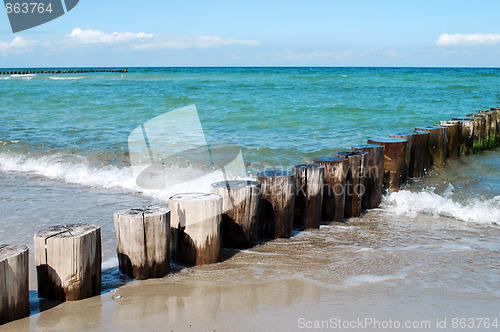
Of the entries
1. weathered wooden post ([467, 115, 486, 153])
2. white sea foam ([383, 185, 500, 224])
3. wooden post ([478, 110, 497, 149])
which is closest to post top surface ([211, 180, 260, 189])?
white sea foam ([383, 185, 500, 224])

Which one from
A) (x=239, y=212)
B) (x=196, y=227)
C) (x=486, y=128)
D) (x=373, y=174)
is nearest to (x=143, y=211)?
(x=196, y=227)

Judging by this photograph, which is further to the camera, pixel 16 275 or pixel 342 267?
pixel 342 267

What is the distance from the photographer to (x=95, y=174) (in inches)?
372

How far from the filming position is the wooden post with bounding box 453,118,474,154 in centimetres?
Answer: 1088

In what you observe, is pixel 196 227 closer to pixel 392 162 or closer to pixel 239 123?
pixel 392 162

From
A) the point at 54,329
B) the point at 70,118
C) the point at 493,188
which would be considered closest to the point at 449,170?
the point at 493,188

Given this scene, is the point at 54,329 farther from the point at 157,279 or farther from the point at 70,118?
the point at 70,118

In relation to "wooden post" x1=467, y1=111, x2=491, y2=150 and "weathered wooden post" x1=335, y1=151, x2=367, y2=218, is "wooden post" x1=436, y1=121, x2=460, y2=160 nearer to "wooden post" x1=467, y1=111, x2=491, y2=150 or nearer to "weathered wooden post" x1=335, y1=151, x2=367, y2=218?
"wooden post" x1=467, y1=111, x2=491, y2=150

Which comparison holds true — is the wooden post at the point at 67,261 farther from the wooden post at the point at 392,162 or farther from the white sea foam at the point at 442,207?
the wooden post at the point at 392,162

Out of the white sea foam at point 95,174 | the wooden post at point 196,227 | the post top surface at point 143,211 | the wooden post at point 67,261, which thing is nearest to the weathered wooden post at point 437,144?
the white sea foam at point 95,174

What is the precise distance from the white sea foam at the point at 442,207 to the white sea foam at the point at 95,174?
317cm

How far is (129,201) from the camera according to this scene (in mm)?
7535

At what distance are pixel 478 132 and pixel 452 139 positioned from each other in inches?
70.5

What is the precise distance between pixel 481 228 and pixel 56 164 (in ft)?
27.8
